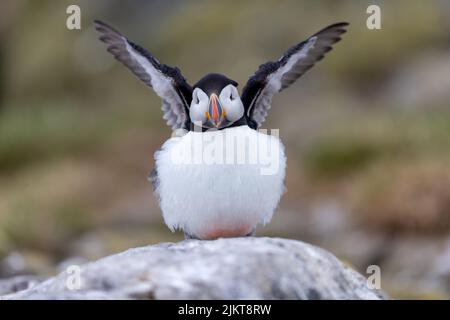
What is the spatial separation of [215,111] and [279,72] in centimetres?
114

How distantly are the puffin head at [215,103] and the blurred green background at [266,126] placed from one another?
4.29 metres

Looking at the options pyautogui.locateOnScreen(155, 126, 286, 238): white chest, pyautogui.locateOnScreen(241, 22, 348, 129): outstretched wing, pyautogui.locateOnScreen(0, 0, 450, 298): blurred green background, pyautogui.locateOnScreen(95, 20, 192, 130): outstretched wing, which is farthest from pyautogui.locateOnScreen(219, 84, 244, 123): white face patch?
pyautogui.locateOnScreen(0, 0, 450, 298): blurred green background

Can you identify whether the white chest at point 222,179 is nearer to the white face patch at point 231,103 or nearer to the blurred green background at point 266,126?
the white face patch at point 231,103

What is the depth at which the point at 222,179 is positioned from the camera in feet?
21.1

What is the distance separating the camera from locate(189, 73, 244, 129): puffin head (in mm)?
6559

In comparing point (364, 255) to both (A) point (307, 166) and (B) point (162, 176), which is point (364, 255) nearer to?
(A) point (307, 166)

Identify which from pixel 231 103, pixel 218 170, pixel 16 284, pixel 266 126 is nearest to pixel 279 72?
pixel 231 103

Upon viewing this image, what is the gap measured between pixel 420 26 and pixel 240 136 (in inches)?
518

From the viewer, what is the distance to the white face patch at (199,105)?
21.6 ft

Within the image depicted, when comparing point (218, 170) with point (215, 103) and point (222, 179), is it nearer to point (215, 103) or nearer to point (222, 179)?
point (222, 179)

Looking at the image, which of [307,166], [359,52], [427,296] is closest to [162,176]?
[427,296]

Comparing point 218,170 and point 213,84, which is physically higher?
point 213,84

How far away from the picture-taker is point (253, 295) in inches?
214
